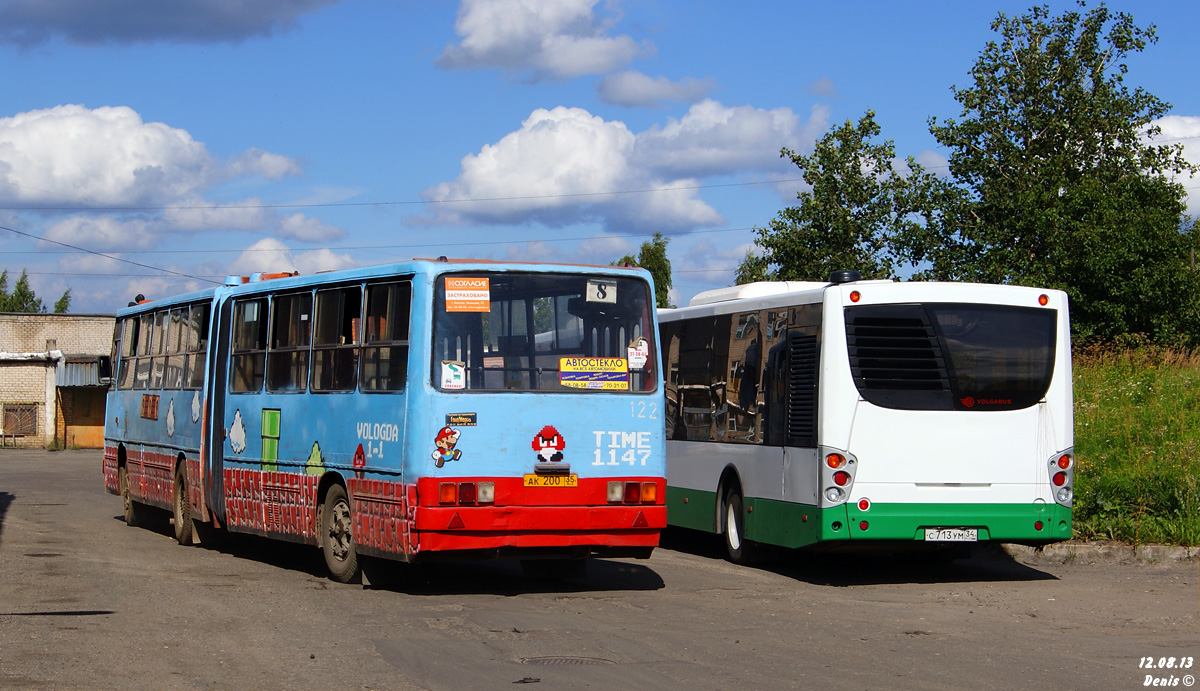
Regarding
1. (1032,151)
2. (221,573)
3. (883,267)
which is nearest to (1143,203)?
(1032,151)

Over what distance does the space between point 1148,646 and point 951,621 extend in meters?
1.71

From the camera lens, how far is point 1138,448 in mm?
18266

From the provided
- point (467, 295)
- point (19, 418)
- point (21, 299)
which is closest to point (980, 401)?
point (467, 295)

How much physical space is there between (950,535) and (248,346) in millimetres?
8182

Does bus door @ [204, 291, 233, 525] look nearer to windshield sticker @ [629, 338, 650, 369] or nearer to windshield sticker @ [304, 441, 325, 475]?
windshield sticker @ [304, 441, 325, 475]

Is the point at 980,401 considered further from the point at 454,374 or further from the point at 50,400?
the point at 50,400

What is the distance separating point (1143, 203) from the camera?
4781 cm

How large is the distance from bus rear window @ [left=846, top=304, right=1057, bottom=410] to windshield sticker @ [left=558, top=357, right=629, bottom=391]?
7.74 feet

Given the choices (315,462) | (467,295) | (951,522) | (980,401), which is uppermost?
(467,295)

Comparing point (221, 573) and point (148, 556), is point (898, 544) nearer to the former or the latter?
point (221, 573)

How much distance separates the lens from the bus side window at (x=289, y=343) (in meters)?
14.2

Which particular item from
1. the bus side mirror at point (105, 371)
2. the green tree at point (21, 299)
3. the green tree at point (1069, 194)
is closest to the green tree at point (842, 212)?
the green tree at point (1069, 194)

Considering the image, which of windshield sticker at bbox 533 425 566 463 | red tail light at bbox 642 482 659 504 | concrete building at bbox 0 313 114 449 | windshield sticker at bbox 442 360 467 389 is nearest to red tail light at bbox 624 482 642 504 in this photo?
red tail light at bbox 642 482 659 504

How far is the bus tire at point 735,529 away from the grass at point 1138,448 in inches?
161
